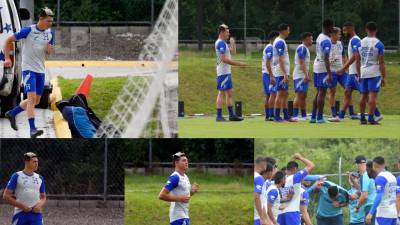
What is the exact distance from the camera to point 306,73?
18344 mm

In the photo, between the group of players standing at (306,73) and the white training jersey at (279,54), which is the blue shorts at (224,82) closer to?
the group of players standing at (306,73)

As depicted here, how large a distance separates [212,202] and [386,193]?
1.68 metres

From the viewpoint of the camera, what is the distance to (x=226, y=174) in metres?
17.5

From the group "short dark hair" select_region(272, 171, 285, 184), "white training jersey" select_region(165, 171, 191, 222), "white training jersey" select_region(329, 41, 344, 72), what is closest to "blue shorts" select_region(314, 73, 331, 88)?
"white training jersey" select_region(329, 41, 344, 72)

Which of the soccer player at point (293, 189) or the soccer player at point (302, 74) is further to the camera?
the soccer player at point (302, 74)

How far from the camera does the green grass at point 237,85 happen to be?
727 inches

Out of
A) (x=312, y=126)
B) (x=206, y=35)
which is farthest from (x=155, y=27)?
(x=312, y=126)

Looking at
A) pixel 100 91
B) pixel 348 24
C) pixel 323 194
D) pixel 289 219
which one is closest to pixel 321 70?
pixel 348 24

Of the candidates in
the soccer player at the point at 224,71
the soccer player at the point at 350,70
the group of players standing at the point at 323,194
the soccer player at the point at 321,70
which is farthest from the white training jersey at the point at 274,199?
the soccer player at the point at 350,70

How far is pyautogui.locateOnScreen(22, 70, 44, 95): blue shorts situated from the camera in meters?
16.9

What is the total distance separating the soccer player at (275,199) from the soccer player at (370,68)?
1325mm

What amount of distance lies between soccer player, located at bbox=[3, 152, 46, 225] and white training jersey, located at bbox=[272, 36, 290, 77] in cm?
286

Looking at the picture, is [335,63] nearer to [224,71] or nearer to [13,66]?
[224,71]

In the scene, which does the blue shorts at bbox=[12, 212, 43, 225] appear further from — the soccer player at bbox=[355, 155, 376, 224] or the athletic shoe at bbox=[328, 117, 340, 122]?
the athletic shoe at bbox=[328, 117, 340, 122]
